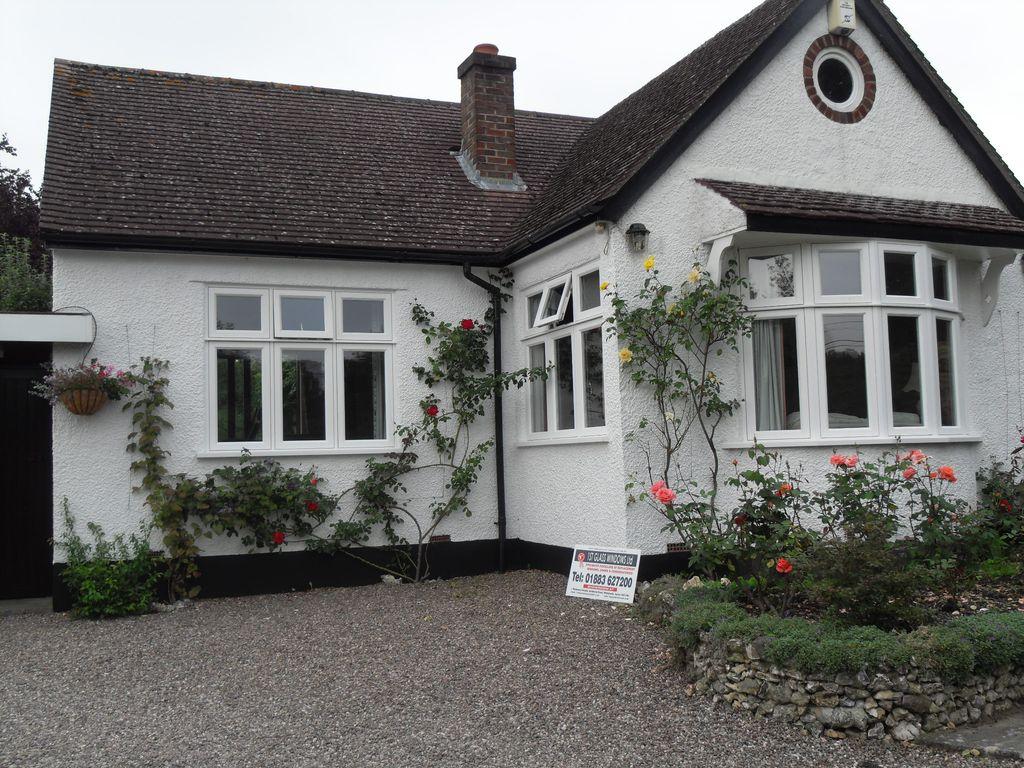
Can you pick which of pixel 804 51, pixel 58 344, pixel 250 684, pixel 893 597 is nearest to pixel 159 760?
pixel 250 684

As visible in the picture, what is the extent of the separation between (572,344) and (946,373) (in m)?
3.56

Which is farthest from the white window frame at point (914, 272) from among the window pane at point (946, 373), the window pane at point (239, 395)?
the window pane at point (239, 395)

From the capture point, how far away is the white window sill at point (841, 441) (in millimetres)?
8422

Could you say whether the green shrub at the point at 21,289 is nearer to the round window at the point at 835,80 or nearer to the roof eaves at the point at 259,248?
the roof eaves at the point at 259,248

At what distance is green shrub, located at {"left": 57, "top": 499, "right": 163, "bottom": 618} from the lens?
846cm

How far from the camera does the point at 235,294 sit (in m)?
9.62

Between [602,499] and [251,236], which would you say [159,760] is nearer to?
[602,499]

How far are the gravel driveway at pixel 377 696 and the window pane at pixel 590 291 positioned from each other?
2782 millimetres

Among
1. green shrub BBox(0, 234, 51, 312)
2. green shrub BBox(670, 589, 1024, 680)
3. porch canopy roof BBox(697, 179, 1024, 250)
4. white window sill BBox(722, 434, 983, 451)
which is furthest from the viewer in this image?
green shrub BBox(0, 234, 51, 312)

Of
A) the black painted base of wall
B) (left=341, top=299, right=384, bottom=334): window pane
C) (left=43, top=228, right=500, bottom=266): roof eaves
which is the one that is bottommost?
the black painted base of wall

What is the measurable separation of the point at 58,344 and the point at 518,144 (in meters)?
6.35

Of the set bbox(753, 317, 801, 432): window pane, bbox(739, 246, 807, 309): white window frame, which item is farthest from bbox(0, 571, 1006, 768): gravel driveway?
bbox(739, 246, 807, 309): white window frame

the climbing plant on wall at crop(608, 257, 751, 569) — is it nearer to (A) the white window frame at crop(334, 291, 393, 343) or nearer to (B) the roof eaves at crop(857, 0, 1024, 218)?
(A) the white window frame at crop(334, 291, 393, 343)

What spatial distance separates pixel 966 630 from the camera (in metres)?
5.06
